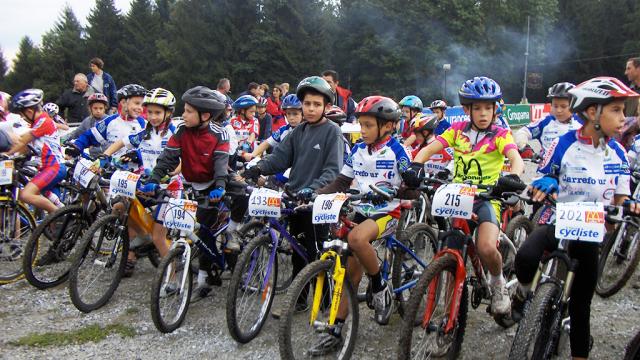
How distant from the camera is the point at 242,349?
4.66 metres

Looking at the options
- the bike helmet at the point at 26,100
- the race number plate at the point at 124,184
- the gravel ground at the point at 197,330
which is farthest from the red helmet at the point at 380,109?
the bike helmet at the point at 26,100

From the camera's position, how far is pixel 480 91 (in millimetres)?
→ 4383

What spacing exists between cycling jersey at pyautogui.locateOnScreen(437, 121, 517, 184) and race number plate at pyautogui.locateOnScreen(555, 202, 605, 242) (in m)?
1.05

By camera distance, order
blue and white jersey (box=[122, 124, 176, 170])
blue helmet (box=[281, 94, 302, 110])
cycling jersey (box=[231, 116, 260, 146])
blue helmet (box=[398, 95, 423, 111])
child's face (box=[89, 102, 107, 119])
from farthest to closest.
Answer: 1. cycling jersey (box=[231, 116, 260, 146])
2. blue helmet (box=[398, 95, 423, 111])
3. child's face (box=[89, 102, 107, 119])
4. blue helmet (box=[281, 94, 302, 110])
5. blue and white jersey (box=[122, 124, 176, 170])

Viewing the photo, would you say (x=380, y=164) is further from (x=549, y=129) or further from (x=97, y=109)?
(x=97, y=109)

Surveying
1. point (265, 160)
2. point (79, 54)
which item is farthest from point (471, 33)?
point (265, 160)

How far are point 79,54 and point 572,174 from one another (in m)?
60.2

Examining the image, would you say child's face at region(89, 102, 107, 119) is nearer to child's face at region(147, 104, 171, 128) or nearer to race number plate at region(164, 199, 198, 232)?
child's face at region(147, 104, 171, 128)

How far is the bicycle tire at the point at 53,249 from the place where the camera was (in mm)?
5777

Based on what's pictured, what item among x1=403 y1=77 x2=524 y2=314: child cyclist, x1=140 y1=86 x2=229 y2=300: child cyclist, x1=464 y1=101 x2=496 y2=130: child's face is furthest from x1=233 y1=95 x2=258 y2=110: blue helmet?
x1=464 y1=101 x2=496 y2=130: child's face

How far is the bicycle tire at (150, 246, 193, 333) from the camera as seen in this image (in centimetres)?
460

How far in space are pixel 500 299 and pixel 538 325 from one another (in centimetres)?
86

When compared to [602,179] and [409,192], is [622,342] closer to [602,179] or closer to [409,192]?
[602,179]

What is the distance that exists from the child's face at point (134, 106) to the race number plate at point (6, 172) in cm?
153
